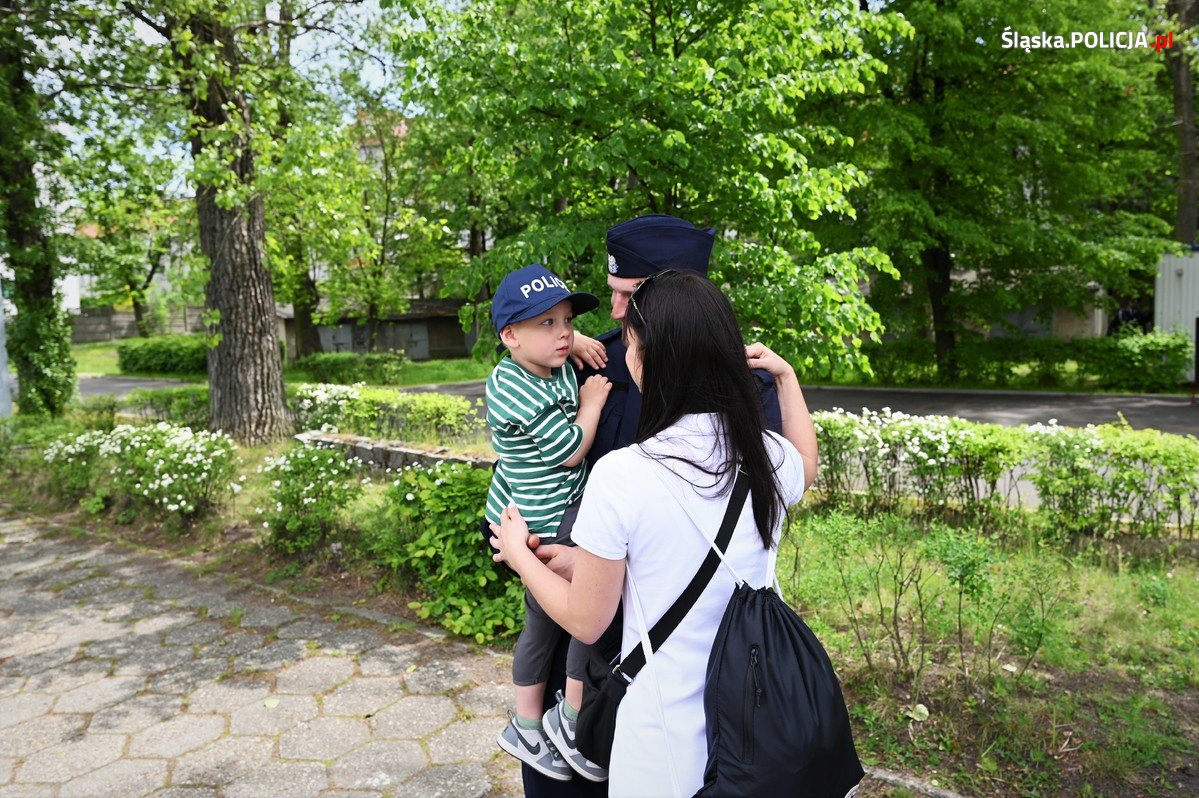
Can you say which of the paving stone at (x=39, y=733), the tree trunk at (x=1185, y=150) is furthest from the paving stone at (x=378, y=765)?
the tree trunk at (x=1185, y=150)

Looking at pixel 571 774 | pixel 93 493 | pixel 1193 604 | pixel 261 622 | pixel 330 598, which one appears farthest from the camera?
pixel 93 493

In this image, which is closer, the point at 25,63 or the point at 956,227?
the point at 25,63

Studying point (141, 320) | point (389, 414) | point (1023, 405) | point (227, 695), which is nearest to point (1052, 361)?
point (1023, 405)

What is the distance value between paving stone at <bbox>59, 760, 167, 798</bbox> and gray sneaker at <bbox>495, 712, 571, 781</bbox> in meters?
2.00

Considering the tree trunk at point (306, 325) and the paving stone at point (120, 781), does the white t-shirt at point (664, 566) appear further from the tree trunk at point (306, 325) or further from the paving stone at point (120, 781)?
the tree trunk at point (306, 325)

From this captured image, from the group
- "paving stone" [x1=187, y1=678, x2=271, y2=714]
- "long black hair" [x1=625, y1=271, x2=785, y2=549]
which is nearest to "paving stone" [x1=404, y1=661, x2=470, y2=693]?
"paving stone" [x1=187, y1=678, x2=271, y2=714]

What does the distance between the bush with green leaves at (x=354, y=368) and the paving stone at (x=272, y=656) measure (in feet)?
65.8

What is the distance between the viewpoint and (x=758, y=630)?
1.63 m

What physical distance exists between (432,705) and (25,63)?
12.7 metres

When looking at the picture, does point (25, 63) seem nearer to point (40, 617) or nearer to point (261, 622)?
point (40, 617)

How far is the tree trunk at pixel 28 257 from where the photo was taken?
38.4ft

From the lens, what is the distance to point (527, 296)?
2262mm

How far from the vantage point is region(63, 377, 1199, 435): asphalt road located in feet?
48.0

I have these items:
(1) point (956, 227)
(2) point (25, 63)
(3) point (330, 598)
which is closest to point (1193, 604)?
(3) point (330, 598)
